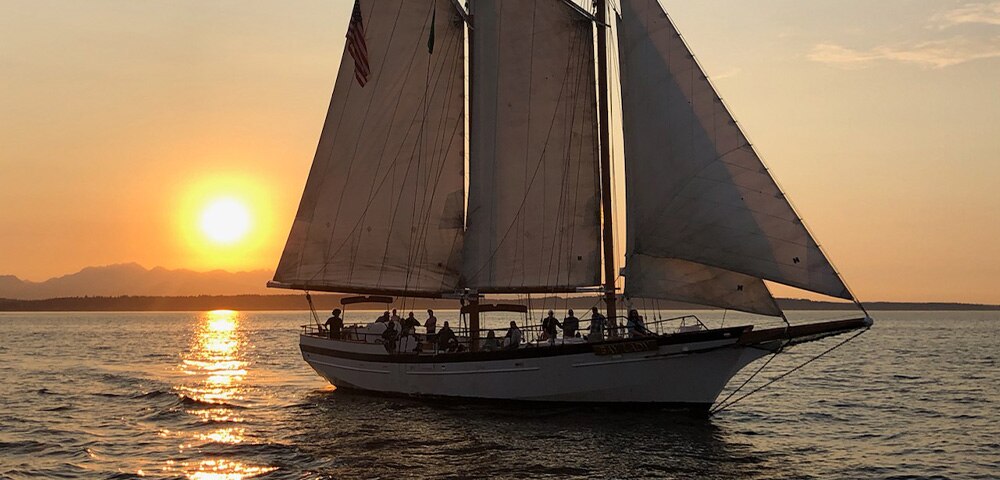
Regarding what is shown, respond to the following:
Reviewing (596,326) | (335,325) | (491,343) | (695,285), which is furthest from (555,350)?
(335,325)

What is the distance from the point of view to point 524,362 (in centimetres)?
3366

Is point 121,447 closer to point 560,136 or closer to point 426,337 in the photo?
point 426,337

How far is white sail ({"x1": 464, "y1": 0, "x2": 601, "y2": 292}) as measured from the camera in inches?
1485

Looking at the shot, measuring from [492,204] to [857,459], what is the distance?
16.7 metres

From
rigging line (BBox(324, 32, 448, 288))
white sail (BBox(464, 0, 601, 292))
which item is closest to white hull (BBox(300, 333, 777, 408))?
white sail (BBox(464, 0, 601, 292))

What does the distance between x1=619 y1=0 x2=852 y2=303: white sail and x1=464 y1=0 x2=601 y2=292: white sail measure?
15.5ft

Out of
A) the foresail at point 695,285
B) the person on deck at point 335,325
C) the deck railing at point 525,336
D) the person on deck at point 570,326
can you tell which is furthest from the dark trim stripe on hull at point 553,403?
the person on deck at point 335,325

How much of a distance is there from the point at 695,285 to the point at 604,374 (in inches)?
171

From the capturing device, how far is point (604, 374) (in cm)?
3269

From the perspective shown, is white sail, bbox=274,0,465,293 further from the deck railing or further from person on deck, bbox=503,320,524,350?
person on deck, bbox=503,320,524,350

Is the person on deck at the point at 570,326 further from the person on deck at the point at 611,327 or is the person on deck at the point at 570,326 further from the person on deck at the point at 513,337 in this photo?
the person on deck at the point at 513,337

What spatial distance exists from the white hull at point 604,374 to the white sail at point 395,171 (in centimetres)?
598

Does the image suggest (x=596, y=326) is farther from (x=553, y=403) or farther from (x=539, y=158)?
(x=539, y=158)

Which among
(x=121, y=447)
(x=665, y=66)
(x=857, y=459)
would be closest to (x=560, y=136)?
(x=665, y=66)
